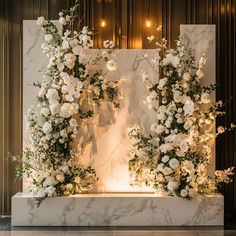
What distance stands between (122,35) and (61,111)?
173cm

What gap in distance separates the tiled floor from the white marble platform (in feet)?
0.34

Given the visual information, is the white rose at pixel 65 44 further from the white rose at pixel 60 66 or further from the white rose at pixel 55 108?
the white rose at pixel 55 108

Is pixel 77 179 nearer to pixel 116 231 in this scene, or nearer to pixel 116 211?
pixel 116 211

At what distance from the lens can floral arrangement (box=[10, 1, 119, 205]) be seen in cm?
530

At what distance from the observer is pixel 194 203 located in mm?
5418

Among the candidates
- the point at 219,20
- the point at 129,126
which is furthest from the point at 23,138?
the point at 219,20

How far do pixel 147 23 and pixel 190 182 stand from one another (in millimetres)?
2573

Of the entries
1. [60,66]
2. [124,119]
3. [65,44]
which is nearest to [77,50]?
[65,44]

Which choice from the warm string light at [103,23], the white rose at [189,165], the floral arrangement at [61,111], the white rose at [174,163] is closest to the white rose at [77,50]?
the floral arrangement at [61,111]

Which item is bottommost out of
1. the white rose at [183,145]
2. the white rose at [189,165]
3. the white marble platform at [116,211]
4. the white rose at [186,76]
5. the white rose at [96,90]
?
the white marble platform at [116,211]

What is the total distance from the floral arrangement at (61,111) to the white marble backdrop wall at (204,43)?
1.15 m

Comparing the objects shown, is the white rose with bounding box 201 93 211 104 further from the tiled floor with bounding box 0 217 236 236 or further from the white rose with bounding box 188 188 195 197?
the tiled floor with bounding box 0 217 236 236

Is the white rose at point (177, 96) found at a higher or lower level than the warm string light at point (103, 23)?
lower

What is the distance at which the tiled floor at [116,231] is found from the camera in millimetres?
5074
